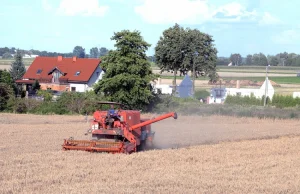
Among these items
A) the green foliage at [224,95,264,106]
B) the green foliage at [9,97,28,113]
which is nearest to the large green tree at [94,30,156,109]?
the green foliage at [9,97,28,113]

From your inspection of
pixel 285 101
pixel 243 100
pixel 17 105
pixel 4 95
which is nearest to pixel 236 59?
pixel 285 101

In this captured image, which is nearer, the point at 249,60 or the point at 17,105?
the point at 17,105

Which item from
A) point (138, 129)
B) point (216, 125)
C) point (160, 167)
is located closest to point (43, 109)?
point (216, 125)

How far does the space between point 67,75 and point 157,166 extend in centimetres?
5828

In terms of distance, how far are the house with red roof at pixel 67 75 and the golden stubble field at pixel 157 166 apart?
43546 millimetres

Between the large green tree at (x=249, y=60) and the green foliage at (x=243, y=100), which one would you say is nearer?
the green foliage at (x=243, y=100)

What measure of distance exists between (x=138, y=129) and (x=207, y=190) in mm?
7794

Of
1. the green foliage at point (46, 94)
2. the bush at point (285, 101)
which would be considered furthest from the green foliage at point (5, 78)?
the bush at point (285, 101)

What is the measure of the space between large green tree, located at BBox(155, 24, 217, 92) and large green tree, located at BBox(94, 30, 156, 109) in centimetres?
2850

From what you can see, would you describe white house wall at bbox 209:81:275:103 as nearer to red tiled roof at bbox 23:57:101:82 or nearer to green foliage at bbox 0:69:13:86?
red tiled roof at bbox 23:57:101:82

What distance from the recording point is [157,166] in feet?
58.9

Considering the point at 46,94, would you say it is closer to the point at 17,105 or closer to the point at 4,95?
the point at 4,95

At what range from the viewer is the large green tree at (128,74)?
49688mm

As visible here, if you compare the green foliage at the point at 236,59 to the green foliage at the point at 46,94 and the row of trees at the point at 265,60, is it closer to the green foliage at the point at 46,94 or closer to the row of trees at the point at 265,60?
the row of trees at the point at 265,60
